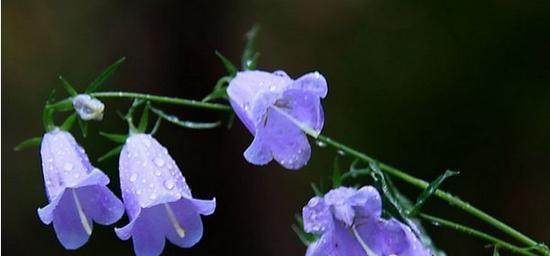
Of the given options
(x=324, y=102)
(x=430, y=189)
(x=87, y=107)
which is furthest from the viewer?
(x=324, y=102)

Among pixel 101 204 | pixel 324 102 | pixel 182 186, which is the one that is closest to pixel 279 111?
pixel 182 186

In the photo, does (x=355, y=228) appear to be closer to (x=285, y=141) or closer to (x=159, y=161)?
(x=285, y=141)

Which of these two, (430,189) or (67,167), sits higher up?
(430,189)

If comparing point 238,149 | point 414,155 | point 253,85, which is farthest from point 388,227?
point 238,149

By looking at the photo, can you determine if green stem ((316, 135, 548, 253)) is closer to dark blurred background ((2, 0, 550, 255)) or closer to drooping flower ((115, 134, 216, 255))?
drooping flower ((115, 134, 216, 255))

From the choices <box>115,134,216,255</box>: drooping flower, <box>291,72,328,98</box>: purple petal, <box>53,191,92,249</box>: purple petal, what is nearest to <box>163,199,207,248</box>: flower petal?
<box>115,134,216,255</box>: drooping flower

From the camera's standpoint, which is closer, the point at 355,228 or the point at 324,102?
the point at 355,228

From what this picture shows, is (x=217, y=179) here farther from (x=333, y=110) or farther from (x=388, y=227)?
(x=388, y=227)
